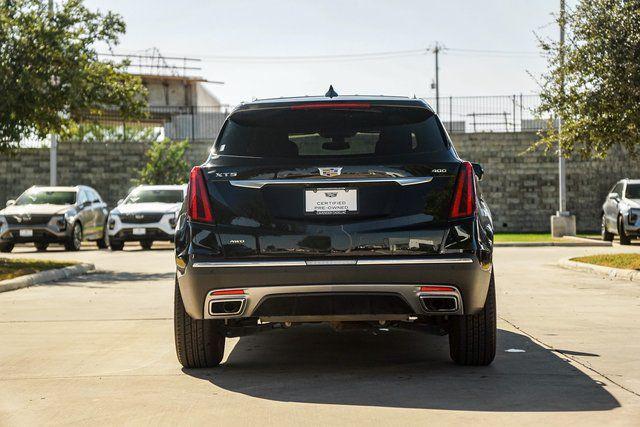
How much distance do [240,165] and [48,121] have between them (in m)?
13.1

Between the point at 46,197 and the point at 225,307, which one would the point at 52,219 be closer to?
the point at 46,197

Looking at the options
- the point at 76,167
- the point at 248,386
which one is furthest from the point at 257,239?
the point at 76,167

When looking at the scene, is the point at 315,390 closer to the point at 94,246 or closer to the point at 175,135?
the point at 94,246

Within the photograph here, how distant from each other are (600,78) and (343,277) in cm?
1274

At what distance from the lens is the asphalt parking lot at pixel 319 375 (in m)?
5.79

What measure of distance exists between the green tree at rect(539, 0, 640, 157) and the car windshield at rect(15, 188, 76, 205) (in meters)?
13.8

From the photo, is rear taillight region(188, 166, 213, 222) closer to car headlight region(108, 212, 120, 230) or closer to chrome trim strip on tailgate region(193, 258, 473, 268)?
chrome trim strip on tailgate region(193, 258, 473, 268)

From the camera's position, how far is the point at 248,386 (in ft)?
21.8

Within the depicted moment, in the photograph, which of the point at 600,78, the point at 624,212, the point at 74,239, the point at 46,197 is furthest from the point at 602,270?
the point at 46,197

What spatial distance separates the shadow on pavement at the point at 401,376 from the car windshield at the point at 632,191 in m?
19.1

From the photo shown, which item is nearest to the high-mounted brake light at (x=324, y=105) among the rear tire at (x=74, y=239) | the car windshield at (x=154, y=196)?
the rear tire at (x=74, y=239)

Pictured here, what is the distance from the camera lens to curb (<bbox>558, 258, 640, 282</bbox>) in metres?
15.8

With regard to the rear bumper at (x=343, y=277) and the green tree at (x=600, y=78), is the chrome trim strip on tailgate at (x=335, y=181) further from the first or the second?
the green tree at (x=600, y=78)

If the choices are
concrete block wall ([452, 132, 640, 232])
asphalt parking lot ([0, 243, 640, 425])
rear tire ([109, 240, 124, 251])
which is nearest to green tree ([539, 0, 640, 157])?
asphalt parking lot ([0, 243, 640, 425])
